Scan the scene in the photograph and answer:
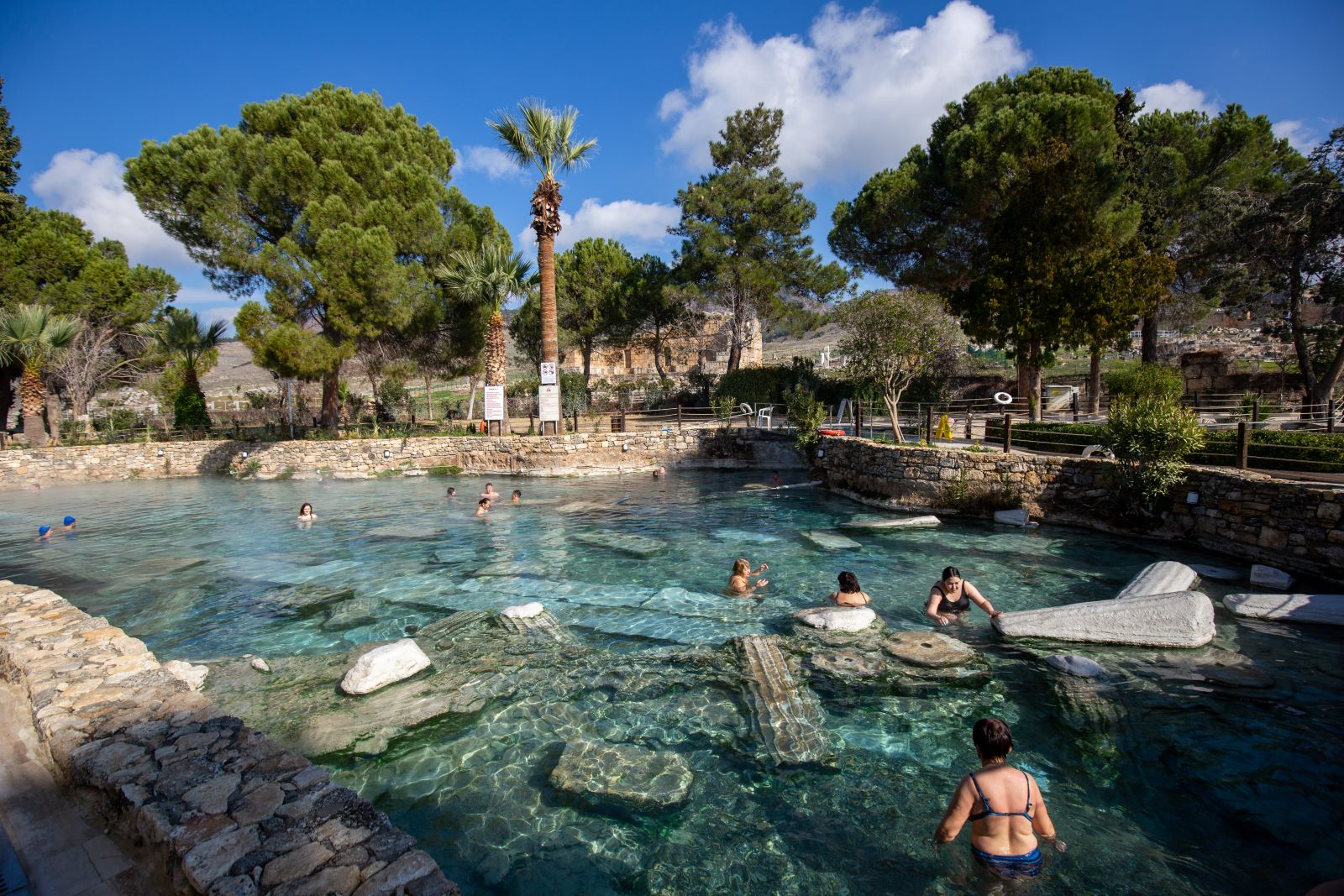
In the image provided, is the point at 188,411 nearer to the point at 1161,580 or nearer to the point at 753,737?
the point at 753,737

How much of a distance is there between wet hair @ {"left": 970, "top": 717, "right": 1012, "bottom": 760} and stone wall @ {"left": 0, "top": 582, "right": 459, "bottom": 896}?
313 cm

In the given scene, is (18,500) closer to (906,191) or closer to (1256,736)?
(1256,736)

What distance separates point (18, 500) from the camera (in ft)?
68.5

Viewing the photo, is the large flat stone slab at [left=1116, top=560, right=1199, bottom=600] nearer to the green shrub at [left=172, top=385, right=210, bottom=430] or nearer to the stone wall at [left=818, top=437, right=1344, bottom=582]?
the stone wall at [left=818, top=437, right=1344, bottom=582]

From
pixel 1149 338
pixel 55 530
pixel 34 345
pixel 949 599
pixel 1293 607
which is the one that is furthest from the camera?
pixel 1149 338

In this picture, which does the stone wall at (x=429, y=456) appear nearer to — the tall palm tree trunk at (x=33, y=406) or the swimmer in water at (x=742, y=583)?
the tall palm tree trunk at (x=33, y=406)

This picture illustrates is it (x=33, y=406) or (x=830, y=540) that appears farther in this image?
(x=33, y=406)

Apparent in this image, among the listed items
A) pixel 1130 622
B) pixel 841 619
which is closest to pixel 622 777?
pixel 841 619

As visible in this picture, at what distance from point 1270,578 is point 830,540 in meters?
6.70

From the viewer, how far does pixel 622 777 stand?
16.6 feet

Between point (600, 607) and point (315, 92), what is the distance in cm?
2871

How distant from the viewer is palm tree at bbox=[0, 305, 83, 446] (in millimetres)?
24250

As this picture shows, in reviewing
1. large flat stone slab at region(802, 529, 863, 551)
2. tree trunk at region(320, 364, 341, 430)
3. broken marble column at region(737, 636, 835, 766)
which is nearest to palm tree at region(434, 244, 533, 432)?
tree trunk at region(320, 364, 341, 430)

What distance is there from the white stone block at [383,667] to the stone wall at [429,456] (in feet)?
57.1
